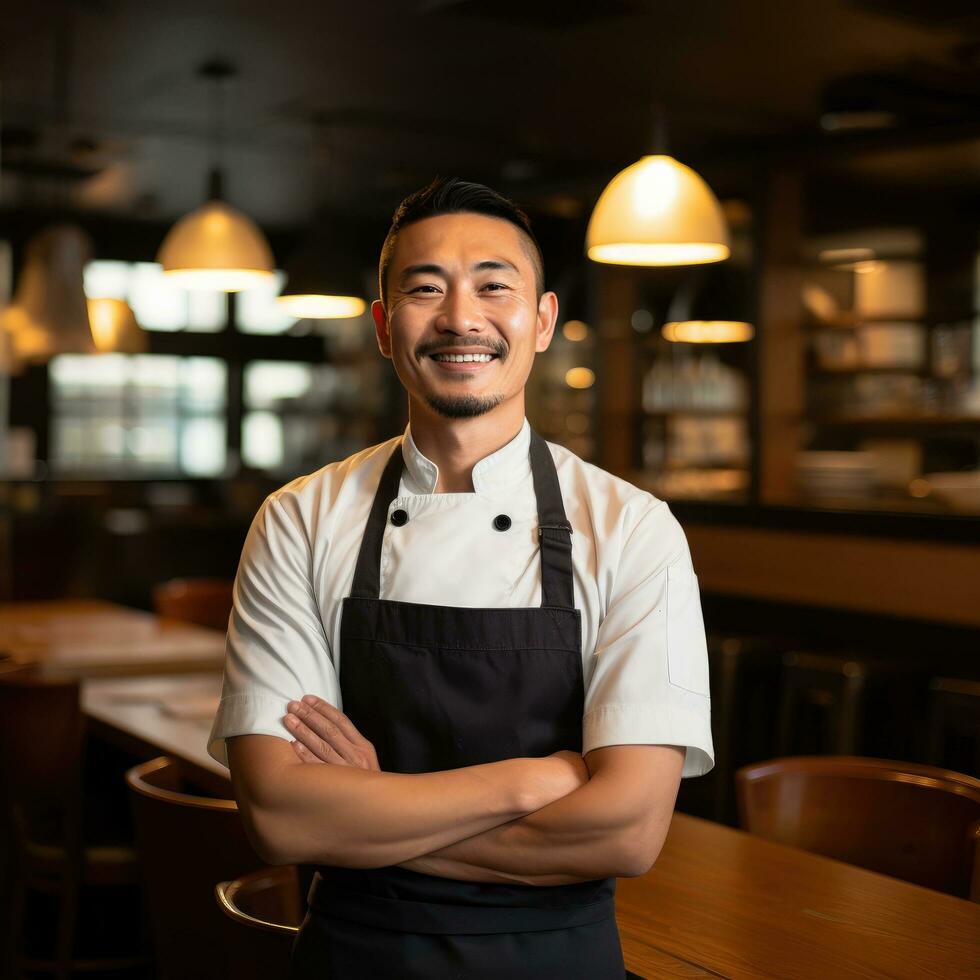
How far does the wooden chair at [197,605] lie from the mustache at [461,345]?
3.85 metres

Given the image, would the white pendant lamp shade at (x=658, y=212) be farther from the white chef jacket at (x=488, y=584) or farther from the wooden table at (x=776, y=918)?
the white chef jacket at (x=488, y=584)

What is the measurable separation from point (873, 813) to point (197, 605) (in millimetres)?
3451

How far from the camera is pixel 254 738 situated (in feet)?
5.18

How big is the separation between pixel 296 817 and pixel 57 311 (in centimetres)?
335

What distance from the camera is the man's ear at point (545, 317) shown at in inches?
69.5

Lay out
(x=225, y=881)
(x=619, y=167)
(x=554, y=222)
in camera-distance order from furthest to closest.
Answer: (x=554, y=222), (x=619, y=167), (x=225, y=881)

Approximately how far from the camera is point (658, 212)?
139 inches

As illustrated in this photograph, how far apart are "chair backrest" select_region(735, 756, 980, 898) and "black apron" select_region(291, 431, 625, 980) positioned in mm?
956

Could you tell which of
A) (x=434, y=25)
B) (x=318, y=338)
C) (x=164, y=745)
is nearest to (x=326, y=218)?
(x=434, y=25)

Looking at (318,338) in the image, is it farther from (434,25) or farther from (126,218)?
(434,25)

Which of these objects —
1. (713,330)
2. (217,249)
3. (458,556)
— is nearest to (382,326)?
(458,556)

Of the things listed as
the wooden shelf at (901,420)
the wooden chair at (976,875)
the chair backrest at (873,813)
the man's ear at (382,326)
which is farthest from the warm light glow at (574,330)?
the man's ear at (382,326)

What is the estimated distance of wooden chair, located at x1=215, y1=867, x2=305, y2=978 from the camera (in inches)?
69.7

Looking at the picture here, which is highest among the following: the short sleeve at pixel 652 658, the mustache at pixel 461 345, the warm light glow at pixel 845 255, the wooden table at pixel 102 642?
the warm light glow at pixel 845 255
